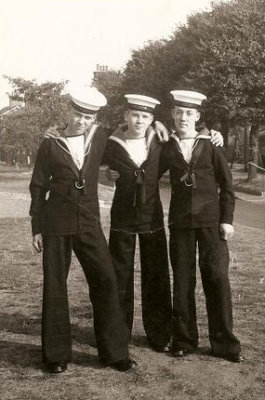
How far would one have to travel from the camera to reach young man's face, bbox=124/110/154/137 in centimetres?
465

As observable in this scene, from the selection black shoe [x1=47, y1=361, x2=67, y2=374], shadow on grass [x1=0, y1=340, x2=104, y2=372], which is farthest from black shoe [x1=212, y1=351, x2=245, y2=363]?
black shoe [x1=47, y1=361, x2=67, y2=374]

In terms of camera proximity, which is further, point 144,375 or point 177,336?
point 177,336

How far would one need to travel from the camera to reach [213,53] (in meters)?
26.9

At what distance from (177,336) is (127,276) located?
605 mm

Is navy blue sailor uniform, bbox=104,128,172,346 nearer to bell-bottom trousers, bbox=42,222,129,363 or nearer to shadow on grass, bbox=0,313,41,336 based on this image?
bell-bottom trousers, bbox=42,222,129,363

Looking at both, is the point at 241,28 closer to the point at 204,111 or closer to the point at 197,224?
the point at 204,111

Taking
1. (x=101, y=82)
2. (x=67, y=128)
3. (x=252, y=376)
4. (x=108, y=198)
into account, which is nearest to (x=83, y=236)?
(x=67, y=128)

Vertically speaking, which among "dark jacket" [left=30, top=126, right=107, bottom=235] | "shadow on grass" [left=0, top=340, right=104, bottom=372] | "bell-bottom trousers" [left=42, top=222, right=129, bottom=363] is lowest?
"shadow on grass" [left=0, top=340, right=104, bottom=372]

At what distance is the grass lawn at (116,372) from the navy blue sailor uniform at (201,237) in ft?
0.73

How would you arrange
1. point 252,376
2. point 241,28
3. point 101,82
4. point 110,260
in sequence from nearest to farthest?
point 252,376
point 110,260
point 241,28
point 101,82

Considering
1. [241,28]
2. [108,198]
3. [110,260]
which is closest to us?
[110,260]

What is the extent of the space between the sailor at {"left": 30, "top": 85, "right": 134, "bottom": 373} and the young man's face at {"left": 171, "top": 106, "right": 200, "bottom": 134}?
60 cm

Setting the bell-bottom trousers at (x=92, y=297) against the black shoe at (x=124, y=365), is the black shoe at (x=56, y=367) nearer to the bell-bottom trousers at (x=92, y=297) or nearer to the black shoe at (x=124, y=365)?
the bell-bottom trousers at (x=92, y=297)

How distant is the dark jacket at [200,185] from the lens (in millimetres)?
4652
